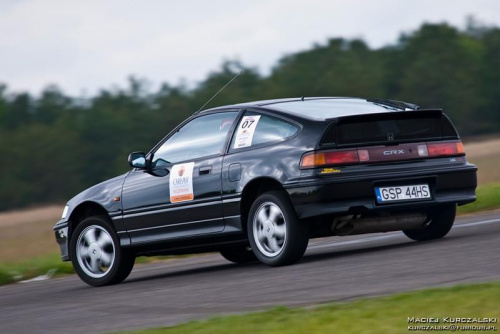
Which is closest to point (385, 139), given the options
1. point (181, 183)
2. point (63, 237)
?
point (181, 183)

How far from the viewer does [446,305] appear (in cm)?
648

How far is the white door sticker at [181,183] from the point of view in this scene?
10.7m

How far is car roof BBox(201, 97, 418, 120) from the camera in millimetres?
10117

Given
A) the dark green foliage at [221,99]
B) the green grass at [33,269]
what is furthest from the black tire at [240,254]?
the dark green foliage at [221,99]

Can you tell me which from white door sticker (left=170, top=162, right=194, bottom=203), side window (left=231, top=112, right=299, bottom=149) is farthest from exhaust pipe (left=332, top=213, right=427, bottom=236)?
white door sticker (left=170, top=162, right=194, bottom=203)

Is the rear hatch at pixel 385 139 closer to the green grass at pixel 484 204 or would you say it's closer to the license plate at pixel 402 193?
the license plate at pixel 402 193

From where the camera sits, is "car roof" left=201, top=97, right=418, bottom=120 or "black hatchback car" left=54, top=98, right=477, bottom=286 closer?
"black hatchback car" left=54, top=98, right=477, bottom=286

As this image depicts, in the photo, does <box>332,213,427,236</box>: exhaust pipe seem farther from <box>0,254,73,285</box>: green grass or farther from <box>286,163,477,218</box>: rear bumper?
<box>0,254,73,285</box>: green grass

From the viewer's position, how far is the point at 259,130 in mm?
10375

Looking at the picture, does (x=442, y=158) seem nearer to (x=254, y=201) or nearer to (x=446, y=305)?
(x=254, y=201)

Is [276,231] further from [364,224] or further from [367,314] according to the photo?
[367,314]

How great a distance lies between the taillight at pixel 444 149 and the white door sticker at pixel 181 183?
2160mm

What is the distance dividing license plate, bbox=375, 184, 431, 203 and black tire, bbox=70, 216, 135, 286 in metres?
2.73

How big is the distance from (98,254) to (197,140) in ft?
4.89
